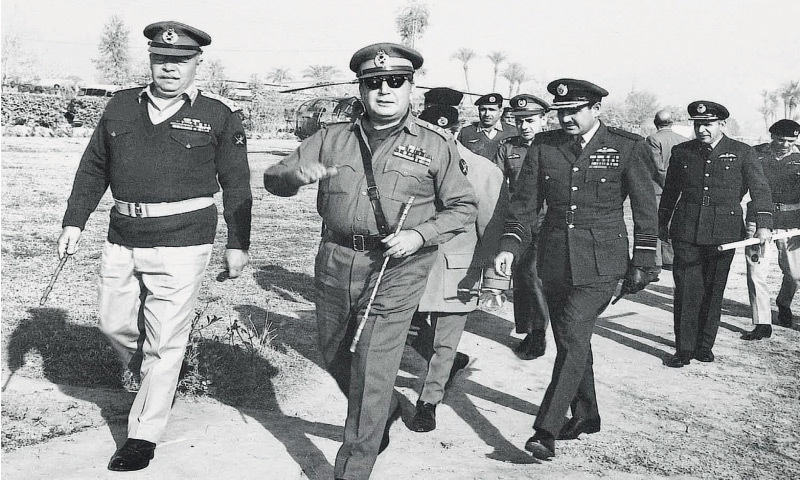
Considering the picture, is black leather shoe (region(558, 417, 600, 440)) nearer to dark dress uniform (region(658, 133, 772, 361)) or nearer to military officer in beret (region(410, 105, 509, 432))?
military officer in beret (region(410, 105, 509, 432))

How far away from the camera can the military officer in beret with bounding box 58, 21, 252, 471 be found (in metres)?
4.28

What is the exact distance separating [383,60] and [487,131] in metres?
4.88

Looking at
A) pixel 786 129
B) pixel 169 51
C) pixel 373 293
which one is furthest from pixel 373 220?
pixel 786 129

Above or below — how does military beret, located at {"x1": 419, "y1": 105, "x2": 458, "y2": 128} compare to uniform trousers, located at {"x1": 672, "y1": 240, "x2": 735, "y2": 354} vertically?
above

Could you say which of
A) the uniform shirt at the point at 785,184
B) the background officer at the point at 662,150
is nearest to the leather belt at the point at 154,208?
the background officer at the point at 662,150

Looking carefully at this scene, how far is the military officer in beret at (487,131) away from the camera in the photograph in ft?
27.8

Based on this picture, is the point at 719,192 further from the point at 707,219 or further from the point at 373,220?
the point at 373,220

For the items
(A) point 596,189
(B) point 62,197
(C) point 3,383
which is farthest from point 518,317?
(B) point 62,197

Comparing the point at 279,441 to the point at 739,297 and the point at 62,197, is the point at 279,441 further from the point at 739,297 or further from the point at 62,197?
the point at 62,197

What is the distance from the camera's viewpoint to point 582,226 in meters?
4.88

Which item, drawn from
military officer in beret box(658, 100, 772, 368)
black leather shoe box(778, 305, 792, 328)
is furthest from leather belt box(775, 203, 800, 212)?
military officer in beret box(658, 100, 772, 368)

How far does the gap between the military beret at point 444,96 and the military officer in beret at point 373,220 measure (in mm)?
3053

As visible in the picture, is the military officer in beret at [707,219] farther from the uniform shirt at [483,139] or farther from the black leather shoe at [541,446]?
the black leather shoe at [541,446]

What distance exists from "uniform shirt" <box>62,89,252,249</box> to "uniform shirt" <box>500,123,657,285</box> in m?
1.73
